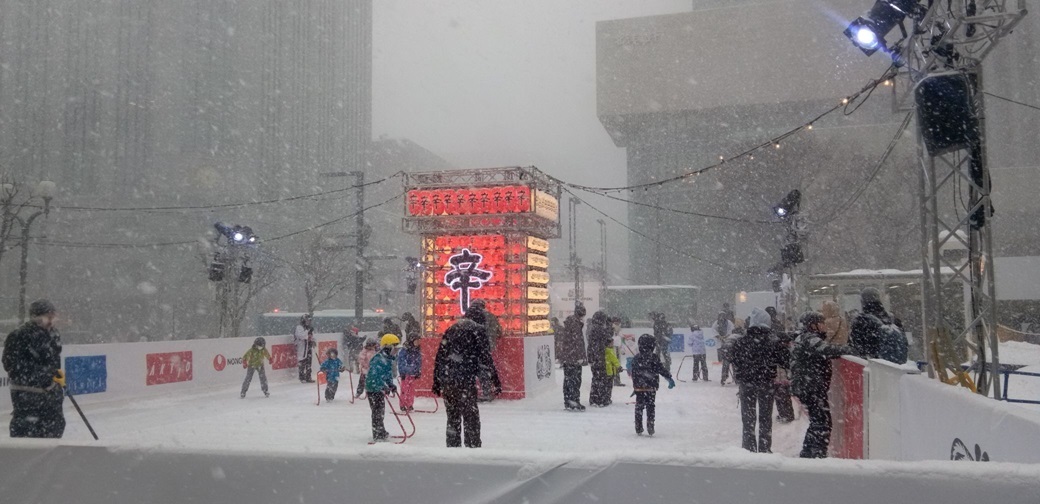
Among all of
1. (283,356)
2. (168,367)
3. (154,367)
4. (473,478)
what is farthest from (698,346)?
(473,478)

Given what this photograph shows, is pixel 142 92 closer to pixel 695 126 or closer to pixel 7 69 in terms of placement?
pixel 7 69

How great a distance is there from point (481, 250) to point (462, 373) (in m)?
7.68

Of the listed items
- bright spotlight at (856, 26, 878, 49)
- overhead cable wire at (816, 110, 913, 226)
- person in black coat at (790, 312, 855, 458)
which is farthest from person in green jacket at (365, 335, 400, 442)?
overhead cable wire at (816, 110, 913, 226)

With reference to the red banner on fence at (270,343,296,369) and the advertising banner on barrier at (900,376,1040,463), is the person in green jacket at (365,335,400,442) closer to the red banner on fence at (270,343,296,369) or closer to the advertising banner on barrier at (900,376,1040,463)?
the advertising banner on barrier at (900,376,1040,463)

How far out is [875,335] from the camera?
7684mm

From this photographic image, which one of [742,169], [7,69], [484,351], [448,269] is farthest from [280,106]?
[484,351]

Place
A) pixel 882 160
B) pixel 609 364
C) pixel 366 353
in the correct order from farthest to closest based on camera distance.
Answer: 1. pixel 882 160
2. pixel 609 364
3. pixel 366 353

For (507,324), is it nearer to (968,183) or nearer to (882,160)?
(968,183)

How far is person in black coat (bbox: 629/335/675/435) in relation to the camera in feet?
30.8

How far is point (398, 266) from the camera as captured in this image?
230 feet

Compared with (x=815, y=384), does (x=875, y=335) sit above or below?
above

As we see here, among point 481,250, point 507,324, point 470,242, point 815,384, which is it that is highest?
point 470,242

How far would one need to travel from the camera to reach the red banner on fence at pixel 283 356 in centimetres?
1847

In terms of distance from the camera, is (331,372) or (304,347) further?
(304,347)
